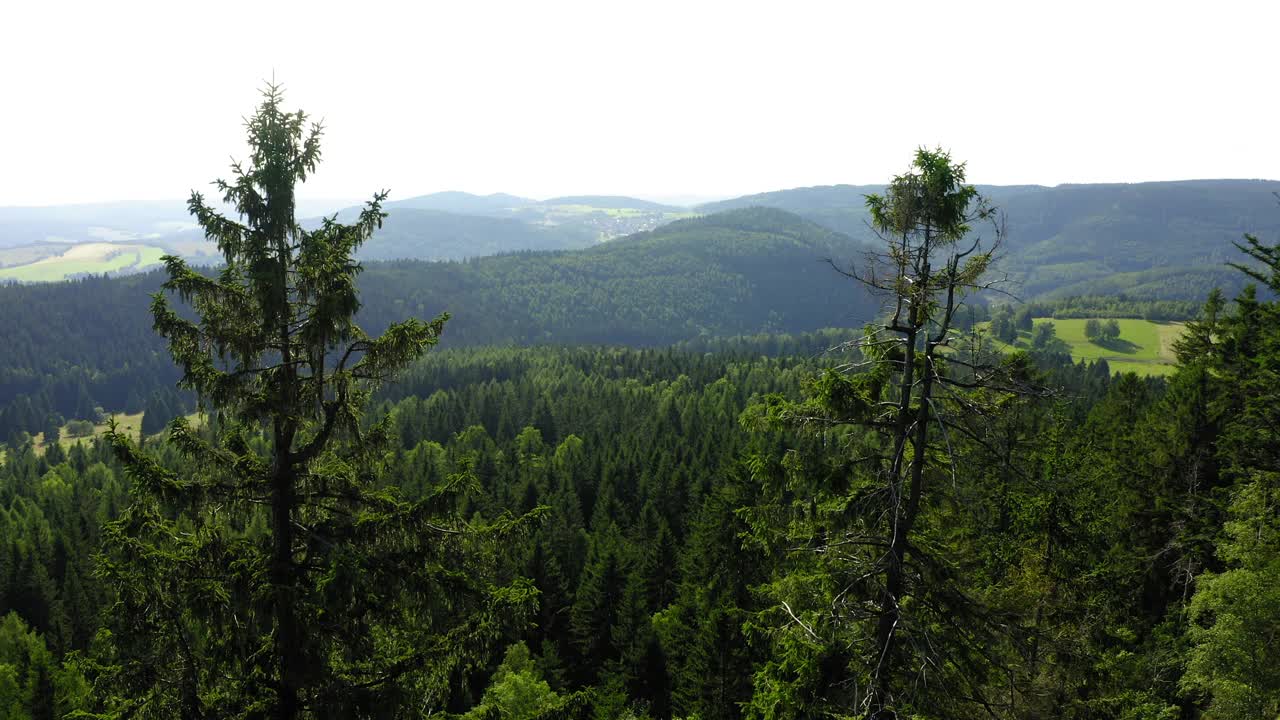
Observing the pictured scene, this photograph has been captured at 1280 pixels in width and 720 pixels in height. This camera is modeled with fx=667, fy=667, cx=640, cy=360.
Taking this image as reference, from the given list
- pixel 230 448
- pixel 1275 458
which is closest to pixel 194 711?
pixel 230 448

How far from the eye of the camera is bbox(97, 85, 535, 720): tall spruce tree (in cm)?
1009

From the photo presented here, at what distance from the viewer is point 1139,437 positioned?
1254 inches

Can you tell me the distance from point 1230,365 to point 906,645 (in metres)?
26.7

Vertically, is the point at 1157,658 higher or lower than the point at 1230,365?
lower

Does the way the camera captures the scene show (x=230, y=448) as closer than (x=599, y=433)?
Yes

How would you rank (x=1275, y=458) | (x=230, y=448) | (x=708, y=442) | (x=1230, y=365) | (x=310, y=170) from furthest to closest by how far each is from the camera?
1. (x=708, y=442)
2. (x=1230, y=365)
3. (x=1275, y=458)
4. (x=230, y=448)
5. (x=310, y=170)

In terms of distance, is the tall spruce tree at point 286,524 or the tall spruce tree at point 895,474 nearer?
the tall spruce tree at point 286,524

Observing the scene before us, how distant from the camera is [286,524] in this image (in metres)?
11.0

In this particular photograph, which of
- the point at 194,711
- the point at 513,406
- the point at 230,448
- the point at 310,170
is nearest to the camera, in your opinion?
the point at 194,711

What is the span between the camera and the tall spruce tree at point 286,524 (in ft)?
33.1

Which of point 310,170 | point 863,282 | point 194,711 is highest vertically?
point 310,170

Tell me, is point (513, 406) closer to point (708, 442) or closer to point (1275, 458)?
point (708, 442)

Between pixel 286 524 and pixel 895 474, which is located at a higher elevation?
pixel 895 474

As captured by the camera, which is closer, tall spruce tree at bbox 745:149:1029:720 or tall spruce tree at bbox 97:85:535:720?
tall spruce tree at bbox 97:85:535:720
